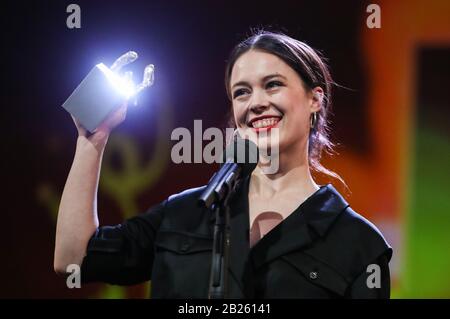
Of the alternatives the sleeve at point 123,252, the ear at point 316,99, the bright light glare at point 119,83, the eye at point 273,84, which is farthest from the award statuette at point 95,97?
the ear at point 316,99

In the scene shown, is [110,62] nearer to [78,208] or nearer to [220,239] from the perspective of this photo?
[78,208]

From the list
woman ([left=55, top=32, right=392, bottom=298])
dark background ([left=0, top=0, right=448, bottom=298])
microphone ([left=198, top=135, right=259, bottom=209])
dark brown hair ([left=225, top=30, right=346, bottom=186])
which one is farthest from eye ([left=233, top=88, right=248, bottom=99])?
dark background ([left=0, top=0, right=448, bottom=298])

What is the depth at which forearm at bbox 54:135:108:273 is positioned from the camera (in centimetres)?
143

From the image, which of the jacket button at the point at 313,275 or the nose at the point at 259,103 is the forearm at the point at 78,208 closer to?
the nose at the point at 259,103

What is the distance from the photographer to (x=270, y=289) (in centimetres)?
137

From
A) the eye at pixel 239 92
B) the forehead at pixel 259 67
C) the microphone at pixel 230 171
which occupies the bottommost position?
the microphone at pixel 230 171

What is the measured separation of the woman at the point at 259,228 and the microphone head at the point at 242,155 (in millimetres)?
238

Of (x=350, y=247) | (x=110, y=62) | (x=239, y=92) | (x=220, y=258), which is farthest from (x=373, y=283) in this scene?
(x=110, y=62)

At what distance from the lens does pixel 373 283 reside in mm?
1402

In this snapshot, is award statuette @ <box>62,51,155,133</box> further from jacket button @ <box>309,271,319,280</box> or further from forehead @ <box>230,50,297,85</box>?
jacket button @ <box>309,271,319,280</box>

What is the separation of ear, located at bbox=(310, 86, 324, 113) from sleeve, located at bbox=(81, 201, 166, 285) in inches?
19.0

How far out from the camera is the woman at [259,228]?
139 cm

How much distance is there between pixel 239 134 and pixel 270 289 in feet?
1.34
